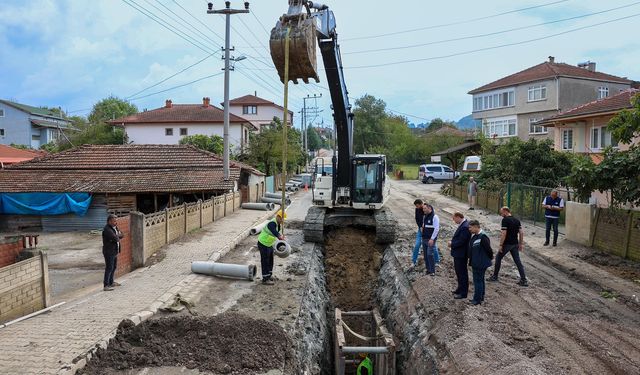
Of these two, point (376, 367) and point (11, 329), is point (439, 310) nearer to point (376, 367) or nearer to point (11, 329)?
point (376, 367)

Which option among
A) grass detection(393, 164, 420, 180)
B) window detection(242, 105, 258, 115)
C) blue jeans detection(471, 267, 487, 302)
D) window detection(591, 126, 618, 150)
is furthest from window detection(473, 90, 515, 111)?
blue jeans detection(471, 267, 487, 302)

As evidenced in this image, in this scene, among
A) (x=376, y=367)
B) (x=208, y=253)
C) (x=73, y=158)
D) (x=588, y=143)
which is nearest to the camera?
(x=376, y=367)

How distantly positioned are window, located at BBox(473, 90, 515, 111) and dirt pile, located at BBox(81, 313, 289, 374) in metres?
40.2

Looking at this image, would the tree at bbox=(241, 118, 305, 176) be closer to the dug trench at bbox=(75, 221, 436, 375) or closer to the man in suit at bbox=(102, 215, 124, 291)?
the dug trench at bbox=(75, 221, 436, 375)

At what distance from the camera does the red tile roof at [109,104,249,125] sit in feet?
152

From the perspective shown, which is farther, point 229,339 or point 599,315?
point 599,315

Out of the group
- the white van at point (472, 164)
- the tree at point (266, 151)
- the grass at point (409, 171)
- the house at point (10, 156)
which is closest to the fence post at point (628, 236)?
the white van at point (472, 164)

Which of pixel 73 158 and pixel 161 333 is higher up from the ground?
pixel 73 158

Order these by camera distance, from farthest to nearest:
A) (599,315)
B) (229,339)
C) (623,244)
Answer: (623,244)
(599,315)
(229,339)

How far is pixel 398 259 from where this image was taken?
548 inches

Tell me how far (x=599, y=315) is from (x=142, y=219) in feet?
35.7

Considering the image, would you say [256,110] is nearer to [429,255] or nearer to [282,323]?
[429,255]

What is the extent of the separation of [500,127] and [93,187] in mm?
34422

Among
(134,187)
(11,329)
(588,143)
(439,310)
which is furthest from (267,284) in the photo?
(588,143)
